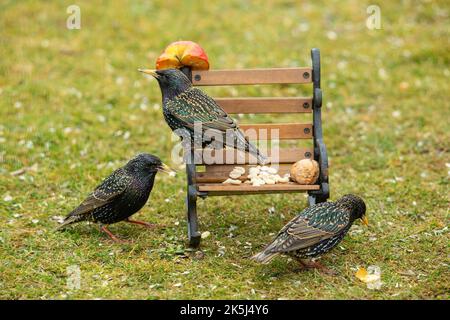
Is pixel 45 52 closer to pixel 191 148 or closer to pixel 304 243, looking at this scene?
pixel 191 148

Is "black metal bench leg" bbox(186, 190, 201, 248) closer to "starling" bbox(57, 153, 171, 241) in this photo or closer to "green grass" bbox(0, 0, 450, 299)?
"green grass" bbox(0, 0, 450, 299)

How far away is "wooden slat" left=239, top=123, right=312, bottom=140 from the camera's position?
6.34m

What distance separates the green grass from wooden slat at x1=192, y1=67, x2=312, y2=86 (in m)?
1.36

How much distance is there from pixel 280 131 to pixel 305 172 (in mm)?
717

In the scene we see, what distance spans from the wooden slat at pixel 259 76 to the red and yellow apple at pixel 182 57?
0.12 meters

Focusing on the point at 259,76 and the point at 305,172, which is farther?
the point at 259,76

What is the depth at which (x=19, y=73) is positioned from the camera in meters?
9.86

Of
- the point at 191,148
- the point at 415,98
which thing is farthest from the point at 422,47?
the point at 191,148

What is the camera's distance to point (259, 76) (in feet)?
20.6

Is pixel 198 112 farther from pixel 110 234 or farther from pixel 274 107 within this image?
pixel 110 234

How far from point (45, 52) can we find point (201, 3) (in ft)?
10.2

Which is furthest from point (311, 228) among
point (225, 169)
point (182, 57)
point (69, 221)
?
point (69, 221)

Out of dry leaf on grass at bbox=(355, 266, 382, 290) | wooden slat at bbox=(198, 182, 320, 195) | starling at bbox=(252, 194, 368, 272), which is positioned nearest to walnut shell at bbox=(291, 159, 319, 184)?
wooden slat at bbox=(198, 182, 320, 195)

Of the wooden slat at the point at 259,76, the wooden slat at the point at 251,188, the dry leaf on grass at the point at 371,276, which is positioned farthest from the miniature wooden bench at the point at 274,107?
the dry leaf on grass at the point at 371,276
